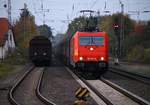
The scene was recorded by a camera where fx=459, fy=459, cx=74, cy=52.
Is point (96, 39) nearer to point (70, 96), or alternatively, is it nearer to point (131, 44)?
point (70, 96)

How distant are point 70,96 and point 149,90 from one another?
400 cm

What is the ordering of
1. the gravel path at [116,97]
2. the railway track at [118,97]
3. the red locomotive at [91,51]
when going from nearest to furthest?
the railway track at [118,97] → the gravel path at [116,97] → the red locomotive at [91,51]

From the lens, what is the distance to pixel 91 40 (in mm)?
29203

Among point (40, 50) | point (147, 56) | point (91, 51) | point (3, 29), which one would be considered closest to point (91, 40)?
point (91, 51)

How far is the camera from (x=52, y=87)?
23391 millimetres

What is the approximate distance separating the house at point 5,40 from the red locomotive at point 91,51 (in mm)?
31418

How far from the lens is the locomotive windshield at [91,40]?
1145 inches

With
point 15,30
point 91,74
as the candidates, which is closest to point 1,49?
point 15,30

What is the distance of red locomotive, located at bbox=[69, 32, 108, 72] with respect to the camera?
2856 centimetres

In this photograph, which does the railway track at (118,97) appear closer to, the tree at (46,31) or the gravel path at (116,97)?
the gravel path at (116,97)

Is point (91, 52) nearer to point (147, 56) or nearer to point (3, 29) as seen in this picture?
point (147, 56)

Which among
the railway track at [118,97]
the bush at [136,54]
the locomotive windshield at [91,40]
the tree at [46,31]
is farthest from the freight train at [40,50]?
the tree at [46,31]

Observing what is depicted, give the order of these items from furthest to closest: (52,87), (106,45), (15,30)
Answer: (15,30), (106,45), (52,87)

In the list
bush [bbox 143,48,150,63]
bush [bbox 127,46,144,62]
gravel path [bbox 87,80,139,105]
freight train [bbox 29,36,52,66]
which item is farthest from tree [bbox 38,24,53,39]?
gravel path [bbox 87,80,139,105]
